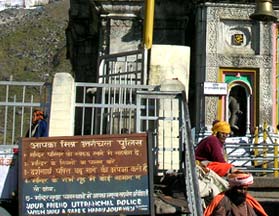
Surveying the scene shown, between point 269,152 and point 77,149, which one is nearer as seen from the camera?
point 77,149

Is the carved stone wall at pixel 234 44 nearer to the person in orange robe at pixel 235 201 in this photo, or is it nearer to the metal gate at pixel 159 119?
the metal gate at pixel 159 119

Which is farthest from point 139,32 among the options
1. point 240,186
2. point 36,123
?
point 240,186

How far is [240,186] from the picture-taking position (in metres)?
7.14

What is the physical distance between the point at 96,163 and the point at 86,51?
12.5 m

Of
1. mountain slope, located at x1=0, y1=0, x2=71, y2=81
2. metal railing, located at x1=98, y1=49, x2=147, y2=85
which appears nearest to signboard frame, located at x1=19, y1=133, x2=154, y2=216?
metal railing, located at x1=98, y1=49, x2=147, y2=85

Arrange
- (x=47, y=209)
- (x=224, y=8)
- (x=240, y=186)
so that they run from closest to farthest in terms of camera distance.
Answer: (x=240, y=186) < (x=47, y=209) < (x=224, y=8)

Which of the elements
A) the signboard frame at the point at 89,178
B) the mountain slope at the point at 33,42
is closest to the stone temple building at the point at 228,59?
the signboard frame at the point at 89,178

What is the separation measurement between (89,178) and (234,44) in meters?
9.86

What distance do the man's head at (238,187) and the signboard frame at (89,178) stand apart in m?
1.27

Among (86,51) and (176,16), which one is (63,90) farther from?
(86,51)

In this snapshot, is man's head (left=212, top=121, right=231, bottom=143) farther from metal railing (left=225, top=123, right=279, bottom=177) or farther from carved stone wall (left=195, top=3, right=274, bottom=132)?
carved stone wall (left=195, top=3, right=274, bottom=132)

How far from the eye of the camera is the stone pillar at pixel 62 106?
9203 millimetres

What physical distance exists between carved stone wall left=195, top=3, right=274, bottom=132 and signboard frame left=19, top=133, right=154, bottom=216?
9.03m

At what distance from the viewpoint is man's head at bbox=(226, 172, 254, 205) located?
7137mm
